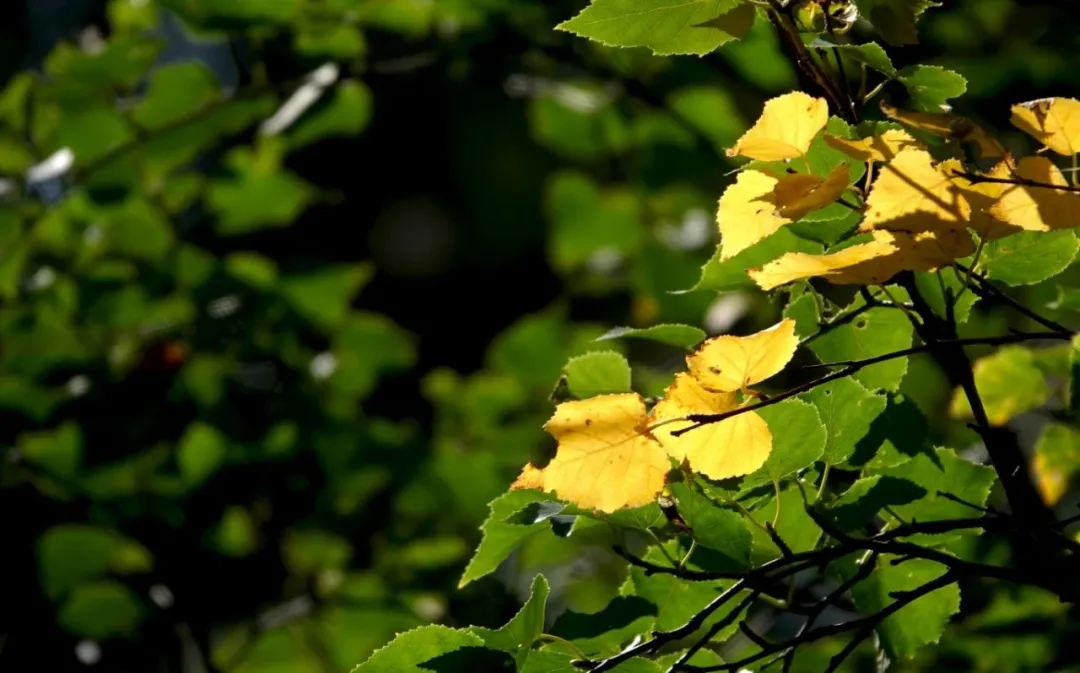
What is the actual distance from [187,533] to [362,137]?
4.95 ft

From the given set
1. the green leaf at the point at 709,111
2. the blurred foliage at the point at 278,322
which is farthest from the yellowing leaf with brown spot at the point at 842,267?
the green leaf at the point at 709,111

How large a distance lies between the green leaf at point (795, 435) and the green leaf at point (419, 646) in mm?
155

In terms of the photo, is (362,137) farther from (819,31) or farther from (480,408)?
(819,31)

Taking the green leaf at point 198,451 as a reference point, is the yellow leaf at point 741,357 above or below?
above

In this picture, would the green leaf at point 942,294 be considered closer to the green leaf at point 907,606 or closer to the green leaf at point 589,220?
the green leaf at point 907,606

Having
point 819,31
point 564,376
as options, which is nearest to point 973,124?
point 819,31

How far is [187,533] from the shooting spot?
155cm

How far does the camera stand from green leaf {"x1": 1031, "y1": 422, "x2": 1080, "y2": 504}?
2.83 ft

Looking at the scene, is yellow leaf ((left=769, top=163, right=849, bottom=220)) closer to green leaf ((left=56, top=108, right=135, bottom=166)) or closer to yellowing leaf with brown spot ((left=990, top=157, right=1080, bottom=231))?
yellowing leaf with brown spot ((left=990, top=157, right=1080, bottom=231))

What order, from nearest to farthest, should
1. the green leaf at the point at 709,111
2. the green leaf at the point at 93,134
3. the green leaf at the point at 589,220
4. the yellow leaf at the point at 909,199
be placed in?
the yellow leaf at the point at 909,199
the green leaf at the point at 93,134
the green leaf at the point at 709,111
the green leaf at the point at 589,220

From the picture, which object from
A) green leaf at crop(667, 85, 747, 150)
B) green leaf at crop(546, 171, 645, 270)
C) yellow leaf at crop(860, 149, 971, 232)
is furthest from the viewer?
green leaf at crop(546, 171, 645, 270)

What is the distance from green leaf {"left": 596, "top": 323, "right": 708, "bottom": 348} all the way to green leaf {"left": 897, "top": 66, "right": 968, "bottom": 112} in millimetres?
156

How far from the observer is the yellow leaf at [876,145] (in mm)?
450

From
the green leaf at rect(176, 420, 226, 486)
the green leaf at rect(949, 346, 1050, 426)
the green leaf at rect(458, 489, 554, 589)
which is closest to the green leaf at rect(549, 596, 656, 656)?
the green leaf at rect(458, 489, 554, 589)
